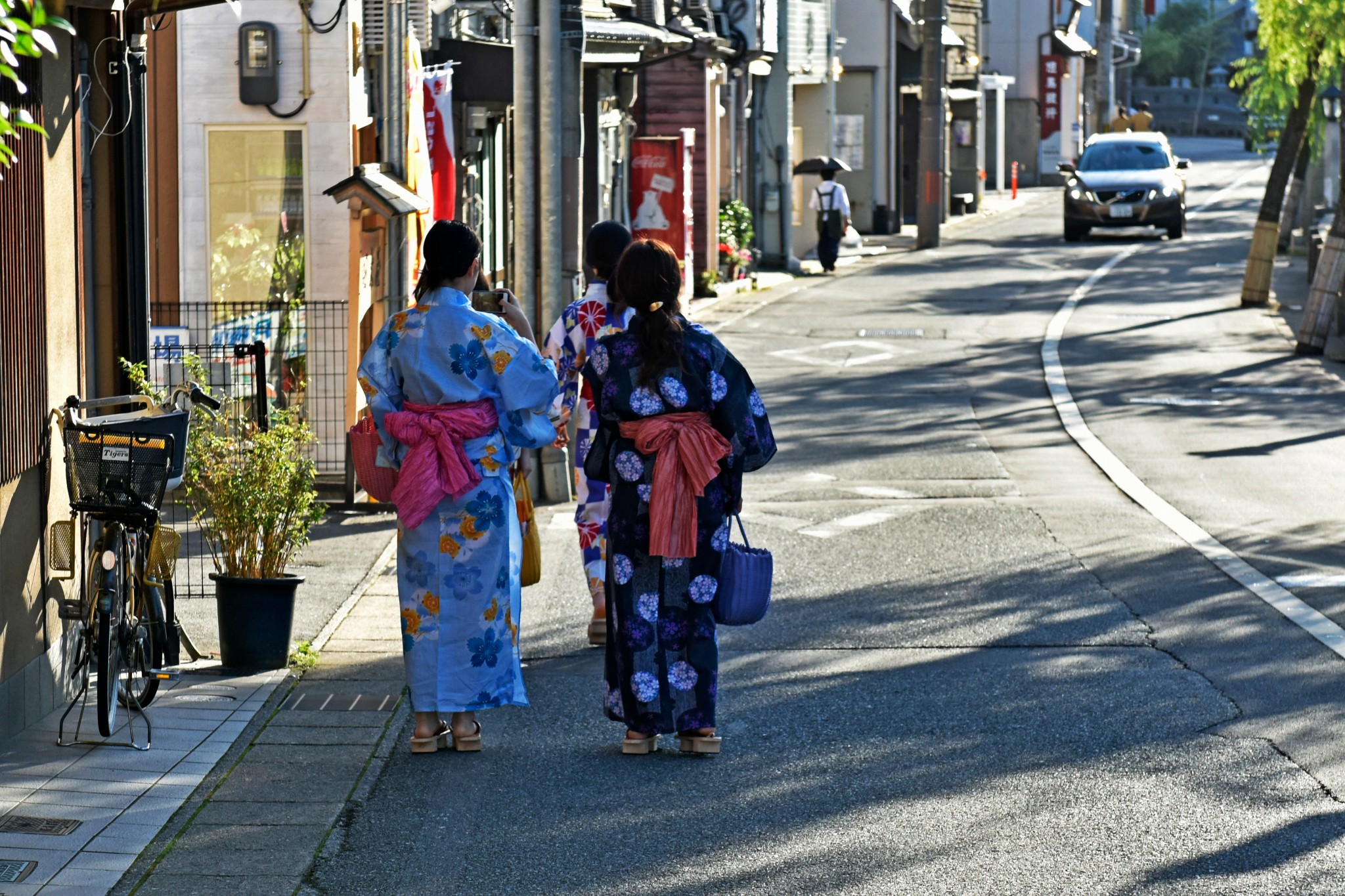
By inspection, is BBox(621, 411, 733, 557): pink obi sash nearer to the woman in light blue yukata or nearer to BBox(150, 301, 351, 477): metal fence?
the woman in light blue yukata

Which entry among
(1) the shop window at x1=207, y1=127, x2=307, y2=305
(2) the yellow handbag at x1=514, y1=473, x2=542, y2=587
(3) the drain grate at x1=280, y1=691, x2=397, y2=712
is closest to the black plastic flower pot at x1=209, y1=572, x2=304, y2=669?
(3) the drain grate at x1=280, y1=691, x2=397, y2=712

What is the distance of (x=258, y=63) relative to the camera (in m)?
12.8

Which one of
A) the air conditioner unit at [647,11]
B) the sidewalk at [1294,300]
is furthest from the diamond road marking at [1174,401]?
the air conditioner unit at [647,11]

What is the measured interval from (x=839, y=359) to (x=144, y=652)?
44.4 ft

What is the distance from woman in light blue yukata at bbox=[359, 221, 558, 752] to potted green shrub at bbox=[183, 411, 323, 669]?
1.29 m

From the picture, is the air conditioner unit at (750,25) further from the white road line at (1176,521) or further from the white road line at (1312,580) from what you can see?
the white road line at (1312,580)

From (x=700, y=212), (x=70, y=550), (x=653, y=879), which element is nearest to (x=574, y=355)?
(x=70, y=550)

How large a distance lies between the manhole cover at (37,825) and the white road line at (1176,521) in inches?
204

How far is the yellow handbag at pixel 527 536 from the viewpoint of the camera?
25.0ft

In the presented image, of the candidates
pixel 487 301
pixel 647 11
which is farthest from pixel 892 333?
pixel 487 301

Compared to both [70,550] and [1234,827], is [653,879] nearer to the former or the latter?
[1234,827]

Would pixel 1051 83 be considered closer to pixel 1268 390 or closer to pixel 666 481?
pixel 1268 390

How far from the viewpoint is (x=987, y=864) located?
5.68 m

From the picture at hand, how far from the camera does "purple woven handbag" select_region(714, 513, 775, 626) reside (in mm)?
6859
